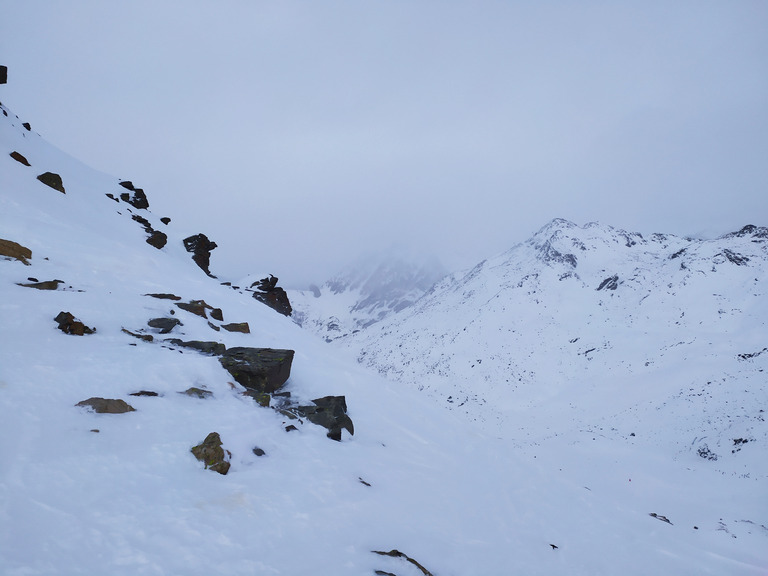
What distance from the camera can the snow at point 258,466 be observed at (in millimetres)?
5328

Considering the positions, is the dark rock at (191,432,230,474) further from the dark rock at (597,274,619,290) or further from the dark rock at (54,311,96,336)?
the dark rock at (597,274,619,290)

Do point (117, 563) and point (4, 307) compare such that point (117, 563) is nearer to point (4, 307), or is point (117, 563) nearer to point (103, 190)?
point (4, 307)

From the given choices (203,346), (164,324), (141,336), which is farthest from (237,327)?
(141,336)

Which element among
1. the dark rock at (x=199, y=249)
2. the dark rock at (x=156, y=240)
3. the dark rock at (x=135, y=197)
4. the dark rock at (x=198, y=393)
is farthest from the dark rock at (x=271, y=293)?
the dark rock at (x=198, y=393)

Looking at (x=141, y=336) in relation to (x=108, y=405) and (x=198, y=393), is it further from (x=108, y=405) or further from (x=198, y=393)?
(x=108, y=405)

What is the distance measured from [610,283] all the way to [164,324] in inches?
2661

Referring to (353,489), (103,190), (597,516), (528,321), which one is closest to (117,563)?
(353,489)

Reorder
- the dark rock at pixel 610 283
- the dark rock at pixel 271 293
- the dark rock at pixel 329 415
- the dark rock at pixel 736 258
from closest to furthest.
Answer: the dark rock at pixel 329 415, the dark rock at pixel 271 293, the dark rock at pixel 736 258, the dark rock at pixel 610 283

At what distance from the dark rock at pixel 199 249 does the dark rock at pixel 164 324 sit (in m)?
21.7

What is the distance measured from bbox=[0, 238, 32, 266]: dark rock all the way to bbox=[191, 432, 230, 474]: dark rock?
10.7m

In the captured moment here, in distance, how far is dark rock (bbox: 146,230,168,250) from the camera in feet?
85.5

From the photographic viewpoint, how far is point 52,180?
846 inches

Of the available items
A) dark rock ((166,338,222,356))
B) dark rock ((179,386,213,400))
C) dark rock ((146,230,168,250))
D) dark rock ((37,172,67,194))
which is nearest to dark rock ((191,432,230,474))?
dark rock ((179,386,213,400))

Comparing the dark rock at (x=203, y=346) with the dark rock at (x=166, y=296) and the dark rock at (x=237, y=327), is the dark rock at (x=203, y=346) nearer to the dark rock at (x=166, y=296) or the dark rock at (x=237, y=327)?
the dark rock at (x=237, y=327)
